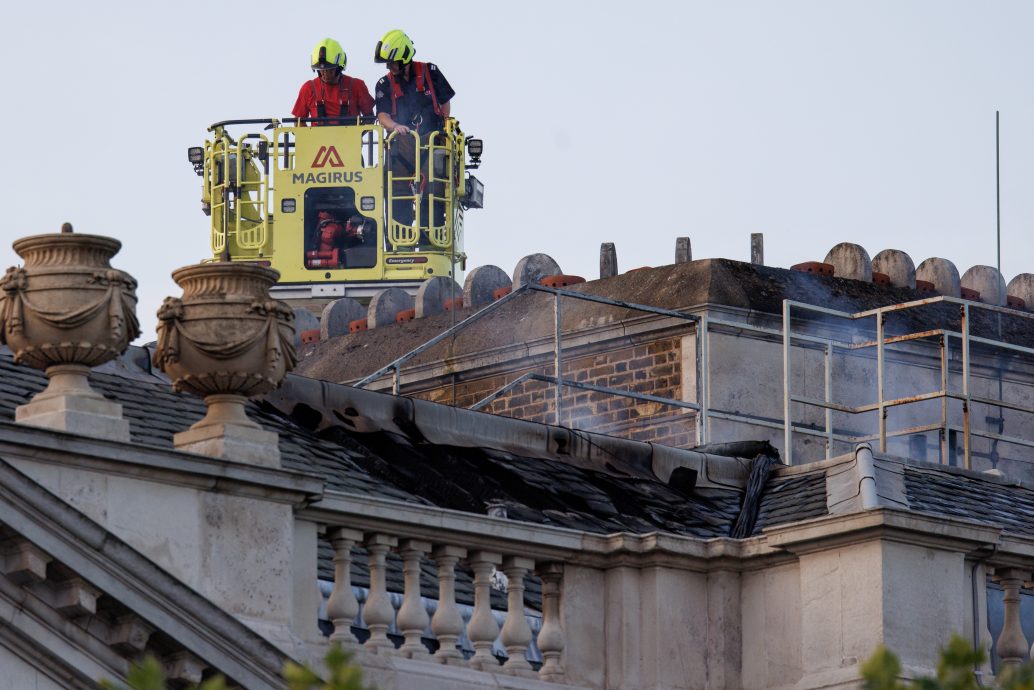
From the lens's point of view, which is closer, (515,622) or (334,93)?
(515,622)

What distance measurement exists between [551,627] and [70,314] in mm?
3258

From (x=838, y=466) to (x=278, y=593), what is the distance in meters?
6.08

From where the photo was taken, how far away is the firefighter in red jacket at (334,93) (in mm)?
65562

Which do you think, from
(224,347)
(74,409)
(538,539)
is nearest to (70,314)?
(74,409)

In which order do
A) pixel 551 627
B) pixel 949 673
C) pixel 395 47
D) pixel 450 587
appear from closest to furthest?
pixel 949 673 < pixel 450 587 < pixel 551 627 < pixel 395 47

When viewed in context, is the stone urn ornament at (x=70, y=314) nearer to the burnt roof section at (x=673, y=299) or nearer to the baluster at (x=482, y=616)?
the baluster at (x=482, y=616)

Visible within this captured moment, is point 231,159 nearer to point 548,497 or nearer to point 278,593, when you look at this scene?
point 548,497

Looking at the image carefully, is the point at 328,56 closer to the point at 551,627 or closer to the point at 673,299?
the point at 673,299

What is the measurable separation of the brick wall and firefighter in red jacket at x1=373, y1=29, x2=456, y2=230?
3103 centimetres

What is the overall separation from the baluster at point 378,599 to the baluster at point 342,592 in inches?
2.8

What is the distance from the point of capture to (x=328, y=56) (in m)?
65.3

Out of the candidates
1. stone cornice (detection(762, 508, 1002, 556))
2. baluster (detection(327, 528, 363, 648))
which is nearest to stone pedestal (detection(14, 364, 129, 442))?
baluster (detection(327, 528, 363, 648))

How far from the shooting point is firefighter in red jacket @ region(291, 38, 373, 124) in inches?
2581

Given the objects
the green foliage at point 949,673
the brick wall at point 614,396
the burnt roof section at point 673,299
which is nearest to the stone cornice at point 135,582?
the green foliage at point 949,673
